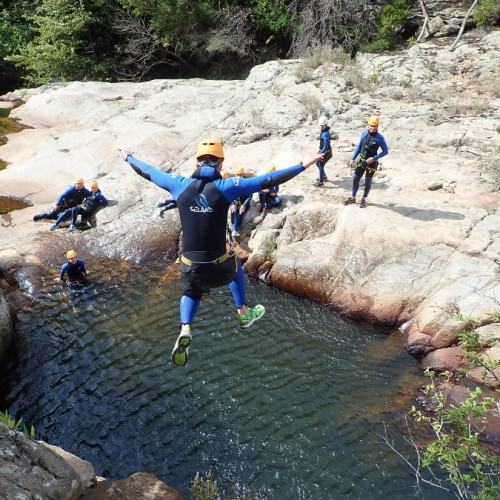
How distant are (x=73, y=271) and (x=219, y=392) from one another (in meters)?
5.19

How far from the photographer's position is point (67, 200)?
44.5ft

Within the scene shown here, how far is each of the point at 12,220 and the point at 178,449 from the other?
952cm

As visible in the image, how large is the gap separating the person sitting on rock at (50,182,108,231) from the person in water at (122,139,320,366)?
852 centimetres

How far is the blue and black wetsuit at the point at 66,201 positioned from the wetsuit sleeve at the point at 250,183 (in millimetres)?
9791

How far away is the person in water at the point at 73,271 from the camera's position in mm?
11070

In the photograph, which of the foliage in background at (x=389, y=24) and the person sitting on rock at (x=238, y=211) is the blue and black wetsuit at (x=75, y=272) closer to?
the person sitting on rock at (x=238, y=211)

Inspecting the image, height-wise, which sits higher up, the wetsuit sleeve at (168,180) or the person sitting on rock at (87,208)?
the wetsuit sleeve at (168,180)

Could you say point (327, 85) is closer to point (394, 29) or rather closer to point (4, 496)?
point (394, 29)

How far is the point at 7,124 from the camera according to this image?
18.6 m

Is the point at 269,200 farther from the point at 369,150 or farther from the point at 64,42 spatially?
the point at 64,42

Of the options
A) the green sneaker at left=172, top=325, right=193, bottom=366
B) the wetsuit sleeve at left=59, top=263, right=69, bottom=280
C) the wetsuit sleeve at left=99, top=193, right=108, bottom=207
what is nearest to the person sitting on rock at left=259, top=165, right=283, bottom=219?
the wetsuit sleeve at left=99, top=193, right=108, bottom=207

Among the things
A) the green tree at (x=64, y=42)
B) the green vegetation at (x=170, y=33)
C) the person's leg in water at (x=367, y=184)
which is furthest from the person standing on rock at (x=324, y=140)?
the green tree at (x=64, y=42)

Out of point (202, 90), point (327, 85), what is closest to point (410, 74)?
point (327, 85)

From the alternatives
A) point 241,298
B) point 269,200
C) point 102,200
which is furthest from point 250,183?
point 102,200
